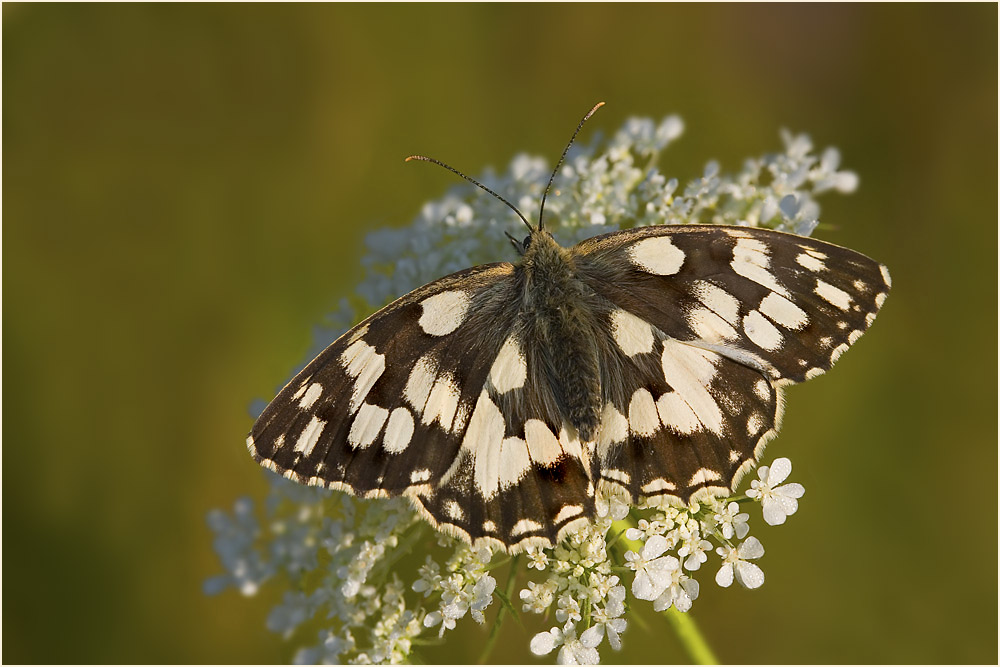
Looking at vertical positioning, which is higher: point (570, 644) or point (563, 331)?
point (563, 331)

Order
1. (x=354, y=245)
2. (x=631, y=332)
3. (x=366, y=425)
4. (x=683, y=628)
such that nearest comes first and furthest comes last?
(x=366, y=425) → (x=631, y=332) → (x=683, y=628) → (x=354, y=245)

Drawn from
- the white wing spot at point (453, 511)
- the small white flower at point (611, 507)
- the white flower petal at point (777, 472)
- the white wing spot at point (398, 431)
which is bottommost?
the white flower petal at point (777, 472)

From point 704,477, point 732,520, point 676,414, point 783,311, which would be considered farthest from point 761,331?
point 732,520

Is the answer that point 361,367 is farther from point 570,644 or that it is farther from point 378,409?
point 570,644

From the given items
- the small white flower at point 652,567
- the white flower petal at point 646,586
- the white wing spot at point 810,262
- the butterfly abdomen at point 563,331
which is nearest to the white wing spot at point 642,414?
the butterfly abdomen at point 563,331

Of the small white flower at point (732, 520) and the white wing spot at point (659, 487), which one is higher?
the white wing spot at point (659, 487)

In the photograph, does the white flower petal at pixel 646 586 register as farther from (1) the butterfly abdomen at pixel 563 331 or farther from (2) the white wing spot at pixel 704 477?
(1) the butterfly abdomen at pixel 563 331

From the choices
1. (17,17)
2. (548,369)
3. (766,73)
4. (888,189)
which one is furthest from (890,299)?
(17,17)
